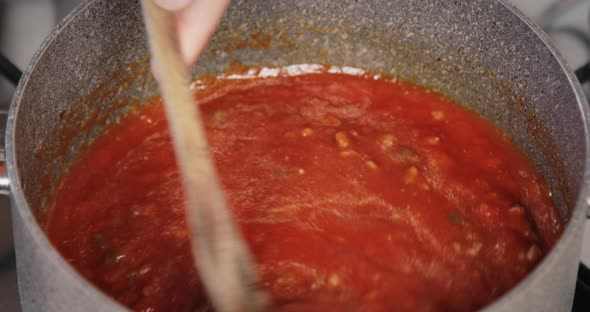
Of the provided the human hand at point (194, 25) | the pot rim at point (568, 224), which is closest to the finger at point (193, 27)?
the human hand at point (194, 25)

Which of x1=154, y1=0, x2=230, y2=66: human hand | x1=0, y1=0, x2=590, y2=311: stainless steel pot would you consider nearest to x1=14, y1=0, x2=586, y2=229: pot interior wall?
x1=0, y1=0, x2=590, y2=311: stainless steel pot

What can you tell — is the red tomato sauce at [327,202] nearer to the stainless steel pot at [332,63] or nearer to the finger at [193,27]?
the stainless steel pot at [332,63]

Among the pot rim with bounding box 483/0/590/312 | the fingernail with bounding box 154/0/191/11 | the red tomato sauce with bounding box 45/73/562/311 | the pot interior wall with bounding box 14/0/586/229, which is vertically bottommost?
the red tomato sauce with bounding box 45/73/562/311

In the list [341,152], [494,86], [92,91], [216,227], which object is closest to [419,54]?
[494,86]

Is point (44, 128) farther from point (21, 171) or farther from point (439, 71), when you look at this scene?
point (439, 71)

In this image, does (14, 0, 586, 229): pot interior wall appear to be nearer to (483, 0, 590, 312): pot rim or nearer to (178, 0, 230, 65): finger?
(483, 0, 590, 312): pot rim

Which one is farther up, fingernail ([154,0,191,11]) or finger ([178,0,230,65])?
fingernail ([154,0,191,11])
